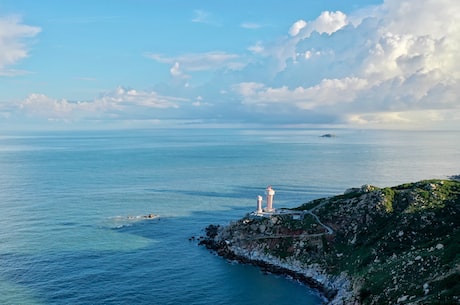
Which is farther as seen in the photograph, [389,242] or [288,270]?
[288,270]

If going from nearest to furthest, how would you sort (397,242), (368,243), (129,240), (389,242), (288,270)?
1. (397,242)
2. (389,242)
3. (368,243)
4. (288,270)
5. (129,240)

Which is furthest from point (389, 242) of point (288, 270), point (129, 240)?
point (129, 240)

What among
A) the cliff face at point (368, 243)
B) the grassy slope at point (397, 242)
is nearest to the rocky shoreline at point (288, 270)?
the cliff face at point (368, 243)

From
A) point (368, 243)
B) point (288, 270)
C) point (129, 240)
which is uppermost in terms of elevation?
point (368, 243)

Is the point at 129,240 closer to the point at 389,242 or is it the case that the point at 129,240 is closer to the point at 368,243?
the point at 368,243

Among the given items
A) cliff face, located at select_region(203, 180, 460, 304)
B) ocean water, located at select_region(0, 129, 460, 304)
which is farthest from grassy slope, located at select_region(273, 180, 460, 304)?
ocean water, located at select_region(0, 129, 460, 304)

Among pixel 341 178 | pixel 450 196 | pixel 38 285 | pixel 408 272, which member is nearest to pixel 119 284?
pixel 38 285

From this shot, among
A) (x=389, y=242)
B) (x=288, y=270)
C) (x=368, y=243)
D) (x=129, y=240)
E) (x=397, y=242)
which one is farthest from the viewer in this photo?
(x=129, y=240)

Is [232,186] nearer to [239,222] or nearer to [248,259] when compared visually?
[239,222]

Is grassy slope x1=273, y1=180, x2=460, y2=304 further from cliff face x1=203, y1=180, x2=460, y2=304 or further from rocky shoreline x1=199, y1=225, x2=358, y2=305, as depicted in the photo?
rocky shoreline x1=199, y1=225, x2=358, y2=305

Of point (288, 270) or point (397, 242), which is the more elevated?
point (397, 242)
